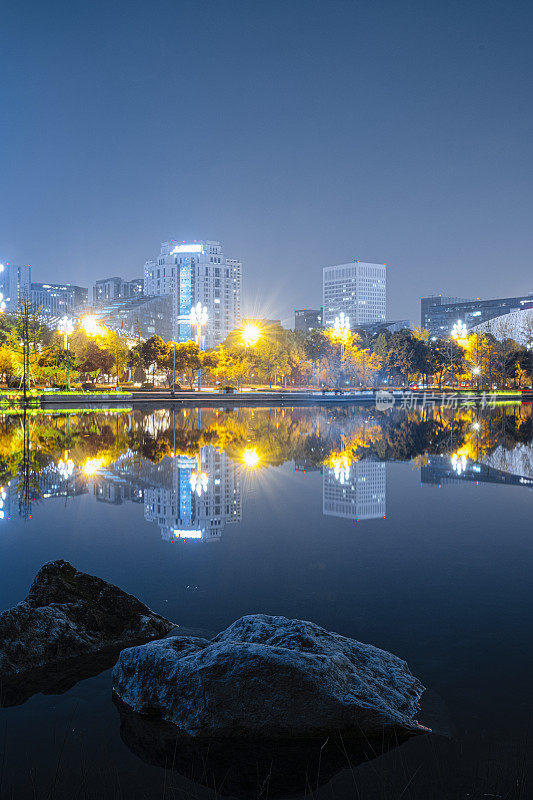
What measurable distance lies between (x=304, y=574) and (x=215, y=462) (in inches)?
443

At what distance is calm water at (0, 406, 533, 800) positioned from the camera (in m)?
4.27

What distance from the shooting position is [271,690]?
4.69 m

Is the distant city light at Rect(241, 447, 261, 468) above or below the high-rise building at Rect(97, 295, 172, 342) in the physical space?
below

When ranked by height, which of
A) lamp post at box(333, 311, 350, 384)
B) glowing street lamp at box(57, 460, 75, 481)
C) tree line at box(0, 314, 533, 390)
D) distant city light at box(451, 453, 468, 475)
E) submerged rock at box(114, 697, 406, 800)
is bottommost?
submerged rock at box(114, 697, 406, 800)

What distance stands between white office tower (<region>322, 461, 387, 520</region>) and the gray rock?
20.2 ft

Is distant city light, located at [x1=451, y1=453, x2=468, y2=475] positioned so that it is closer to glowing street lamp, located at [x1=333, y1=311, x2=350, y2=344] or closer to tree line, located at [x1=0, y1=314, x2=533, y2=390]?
tree line, located at [x1=0, y1=314, x2=533, y2=390]

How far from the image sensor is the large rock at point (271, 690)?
15.2ft

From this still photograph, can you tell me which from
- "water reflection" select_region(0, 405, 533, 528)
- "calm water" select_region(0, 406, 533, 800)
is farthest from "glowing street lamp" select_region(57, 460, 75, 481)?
"calm water" select_region(0, 406, 533, 800)

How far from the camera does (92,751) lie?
14.7 feet

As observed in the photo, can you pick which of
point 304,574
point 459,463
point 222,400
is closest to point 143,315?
Answer: point 222,400

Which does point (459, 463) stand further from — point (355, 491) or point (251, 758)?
point (251, 758)

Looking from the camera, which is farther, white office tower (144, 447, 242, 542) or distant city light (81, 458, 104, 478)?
distant city light (81, 458, 104, 478)

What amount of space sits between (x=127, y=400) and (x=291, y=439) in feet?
131

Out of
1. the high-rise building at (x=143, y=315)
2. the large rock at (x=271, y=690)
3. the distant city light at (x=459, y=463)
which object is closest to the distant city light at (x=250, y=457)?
the distant city light at (x=459, y=463)
